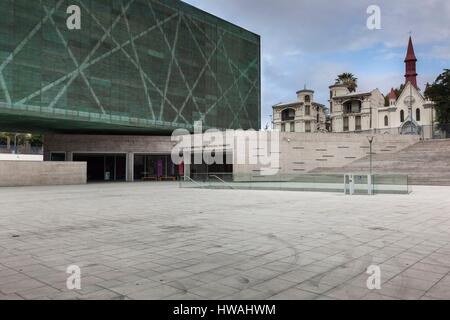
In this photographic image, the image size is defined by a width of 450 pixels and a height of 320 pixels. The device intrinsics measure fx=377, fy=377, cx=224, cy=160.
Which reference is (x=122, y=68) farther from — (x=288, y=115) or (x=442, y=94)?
(x=288, y=115)

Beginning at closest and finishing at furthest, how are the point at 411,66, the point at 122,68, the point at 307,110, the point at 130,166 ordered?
the point at 122,68 < the point at 130,166 < the point at 307,110 < the point at 411,66

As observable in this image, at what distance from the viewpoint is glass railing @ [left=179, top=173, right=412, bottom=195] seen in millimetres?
21078

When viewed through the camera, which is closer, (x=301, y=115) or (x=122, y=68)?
(x=122, y=68)

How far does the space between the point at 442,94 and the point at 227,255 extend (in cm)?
6506

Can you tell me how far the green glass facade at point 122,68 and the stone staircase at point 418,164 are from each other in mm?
20580

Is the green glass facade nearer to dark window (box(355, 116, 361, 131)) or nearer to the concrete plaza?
the concrete plaza

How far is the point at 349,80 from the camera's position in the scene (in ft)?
305

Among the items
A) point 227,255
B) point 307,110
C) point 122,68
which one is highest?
point 307,110

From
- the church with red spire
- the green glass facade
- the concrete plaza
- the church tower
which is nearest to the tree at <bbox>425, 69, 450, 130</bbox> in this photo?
the church with red spire

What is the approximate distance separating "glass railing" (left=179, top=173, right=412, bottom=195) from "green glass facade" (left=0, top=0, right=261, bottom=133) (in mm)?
16519

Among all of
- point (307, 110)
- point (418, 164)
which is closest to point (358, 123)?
point (307, 110)

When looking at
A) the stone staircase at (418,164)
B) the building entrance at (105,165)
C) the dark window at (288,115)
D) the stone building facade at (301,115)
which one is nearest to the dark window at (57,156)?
the building entrance at (105,165)

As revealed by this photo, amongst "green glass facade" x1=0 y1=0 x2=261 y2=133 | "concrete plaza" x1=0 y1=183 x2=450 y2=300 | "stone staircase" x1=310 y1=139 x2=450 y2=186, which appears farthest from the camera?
"green glass facade" x1=0 y1=0 x2=261 y2=133

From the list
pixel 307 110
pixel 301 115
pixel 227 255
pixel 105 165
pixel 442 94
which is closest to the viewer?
pixel 227 255
